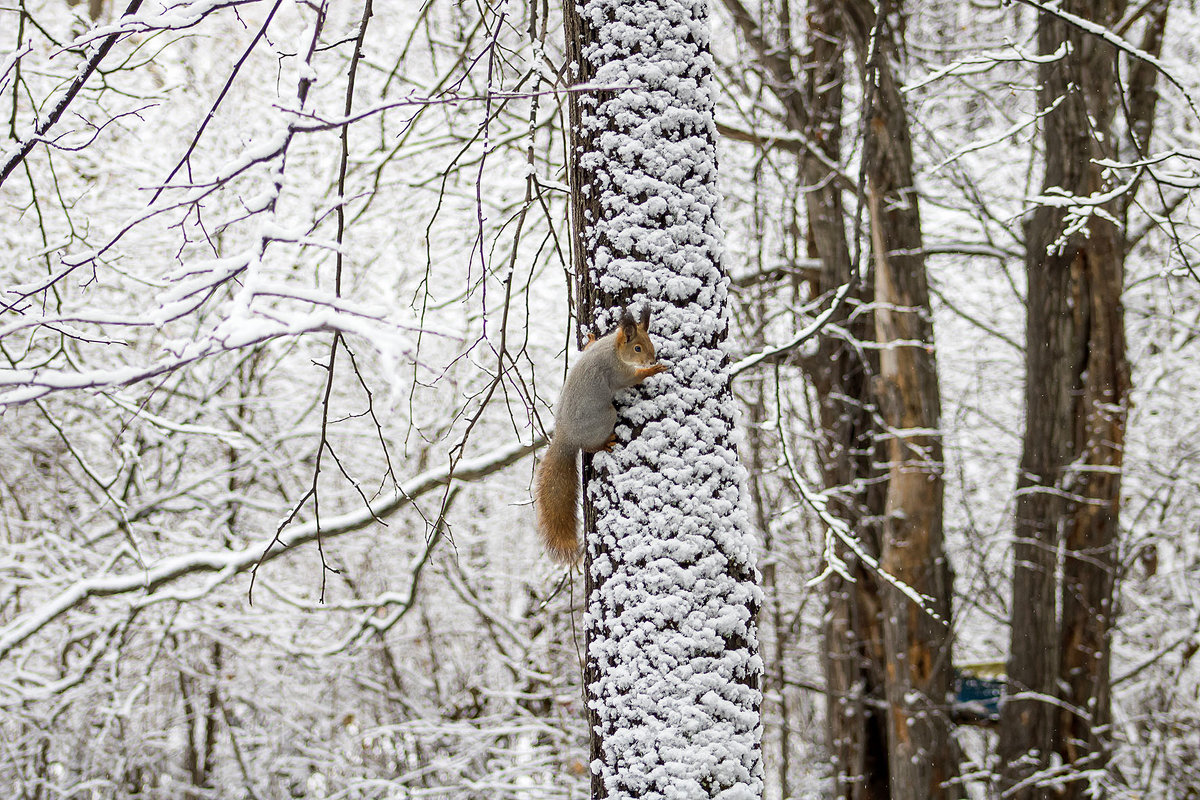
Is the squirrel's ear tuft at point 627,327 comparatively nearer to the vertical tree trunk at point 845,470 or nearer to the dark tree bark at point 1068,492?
the dark tree bark at point 1068,492

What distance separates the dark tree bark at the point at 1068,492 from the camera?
511cm

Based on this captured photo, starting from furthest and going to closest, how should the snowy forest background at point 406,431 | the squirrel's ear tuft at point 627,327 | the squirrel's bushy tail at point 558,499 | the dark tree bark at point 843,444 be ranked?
the snowy forest background at point 406,431, the dark tree bark at point 843,444, the squirrel's bushy tail at point 558,499, the squirrel's ear tuft at point 627,327

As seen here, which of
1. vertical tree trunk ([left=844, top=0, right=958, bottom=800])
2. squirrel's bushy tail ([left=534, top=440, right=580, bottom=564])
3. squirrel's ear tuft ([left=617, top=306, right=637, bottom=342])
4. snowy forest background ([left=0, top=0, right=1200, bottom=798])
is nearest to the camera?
squirrel's ear tuft ([left=617, top=306, right=637, bottom=342])

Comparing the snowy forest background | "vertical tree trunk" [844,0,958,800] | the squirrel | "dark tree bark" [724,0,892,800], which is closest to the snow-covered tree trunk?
the squirrel

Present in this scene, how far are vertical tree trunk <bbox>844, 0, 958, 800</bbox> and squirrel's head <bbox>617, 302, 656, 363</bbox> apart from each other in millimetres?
3297

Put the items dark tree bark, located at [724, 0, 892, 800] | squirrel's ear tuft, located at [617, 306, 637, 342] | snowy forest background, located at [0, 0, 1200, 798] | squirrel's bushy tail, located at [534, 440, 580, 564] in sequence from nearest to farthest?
squirrel's ear tuft, located at [617, 306, 637, 342] < squirrel's bushy tail, located at [534, 440, 580, 564] < dark tree bark, located at [724, 0, 892, 800] < snowy forest background, located at [0, 0, 1200, 798]

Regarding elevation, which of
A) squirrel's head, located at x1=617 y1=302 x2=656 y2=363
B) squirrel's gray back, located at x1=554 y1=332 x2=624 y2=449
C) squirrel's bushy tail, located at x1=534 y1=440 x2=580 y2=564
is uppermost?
squirrel's head, located at x1=617 y1=302 x2=656 y2=363

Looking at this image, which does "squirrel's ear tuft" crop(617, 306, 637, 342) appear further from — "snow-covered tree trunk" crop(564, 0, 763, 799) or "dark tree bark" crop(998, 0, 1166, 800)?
"dark tree bark" crop(998, 0, 1166, 800)

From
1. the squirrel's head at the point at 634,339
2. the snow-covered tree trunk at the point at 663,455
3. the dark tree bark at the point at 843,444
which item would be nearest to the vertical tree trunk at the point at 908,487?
the dark tree bark at the point at 843,444

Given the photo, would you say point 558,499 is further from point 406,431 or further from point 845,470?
point 845,470

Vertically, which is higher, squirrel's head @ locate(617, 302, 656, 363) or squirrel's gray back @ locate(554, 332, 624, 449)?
squirrel's head @ locate(617, 302, 656, 363)

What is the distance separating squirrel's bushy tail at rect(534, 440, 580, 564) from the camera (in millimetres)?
2201

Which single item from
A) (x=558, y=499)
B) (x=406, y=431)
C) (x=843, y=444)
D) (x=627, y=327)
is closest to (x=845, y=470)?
(x=843, y=444)

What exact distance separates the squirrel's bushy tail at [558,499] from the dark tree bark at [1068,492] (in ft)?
12.4
